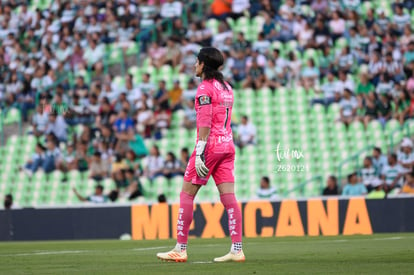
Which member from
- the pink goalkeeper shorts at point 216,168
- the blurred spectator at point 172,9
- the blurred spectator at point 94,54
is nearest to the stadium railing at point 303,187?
the blurred spectator at point 172,9

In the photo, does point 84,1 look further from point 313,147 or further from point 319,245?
point 319,245

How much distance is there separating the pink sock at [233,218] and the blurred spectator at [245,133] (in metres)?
12.5

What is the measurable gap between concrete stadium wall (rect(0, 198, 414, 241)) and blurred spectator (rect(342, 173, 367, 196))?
1053 millimetres

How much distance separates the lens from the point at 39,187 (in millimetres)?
24562

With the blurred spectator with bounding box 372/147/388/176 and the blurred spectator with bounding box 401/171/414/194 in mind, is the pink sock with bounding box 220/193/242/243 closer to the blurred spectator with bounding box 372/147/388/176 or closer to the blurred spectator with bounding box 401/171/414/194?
the blurred spectator with bounding box 401/171/414/194

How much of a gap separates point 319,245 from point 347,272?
508 cm

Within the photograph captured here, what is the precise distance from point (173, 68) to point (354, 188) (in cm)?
694

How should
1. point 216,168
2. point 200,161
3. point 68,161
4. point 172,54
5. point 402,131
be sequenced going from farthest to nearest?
point 172,54 → point 68,161 → point 402,131 → point 216,168 → point 200,161

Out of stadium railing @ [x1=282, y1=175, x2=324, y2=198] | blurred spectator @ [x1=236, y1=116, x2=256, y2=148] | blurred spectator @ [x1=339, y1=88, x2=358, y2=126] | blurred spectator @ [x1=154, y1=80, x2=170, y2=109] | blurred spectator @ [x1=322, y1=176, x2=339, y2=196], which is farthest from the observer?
blurred spectator @ [x1=154, y1=80, x2=170, y2=109]

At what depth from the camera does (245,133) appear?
23094 millimetres

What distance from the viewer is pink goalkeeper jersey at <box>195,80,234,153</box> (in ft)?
34.0

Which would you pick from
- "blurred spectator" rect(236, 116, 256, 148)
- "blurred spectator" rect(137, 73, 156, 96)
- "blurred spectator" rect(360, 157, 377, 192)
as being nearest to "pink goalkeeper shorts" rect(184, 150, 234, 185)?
"blurred spectator" rect(360, 157, 377, 192)

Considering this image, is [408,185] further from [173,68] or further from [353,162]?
[173,68]

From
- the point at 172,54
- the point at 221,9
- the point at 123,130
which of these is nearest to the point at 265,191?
the point at 123,130
